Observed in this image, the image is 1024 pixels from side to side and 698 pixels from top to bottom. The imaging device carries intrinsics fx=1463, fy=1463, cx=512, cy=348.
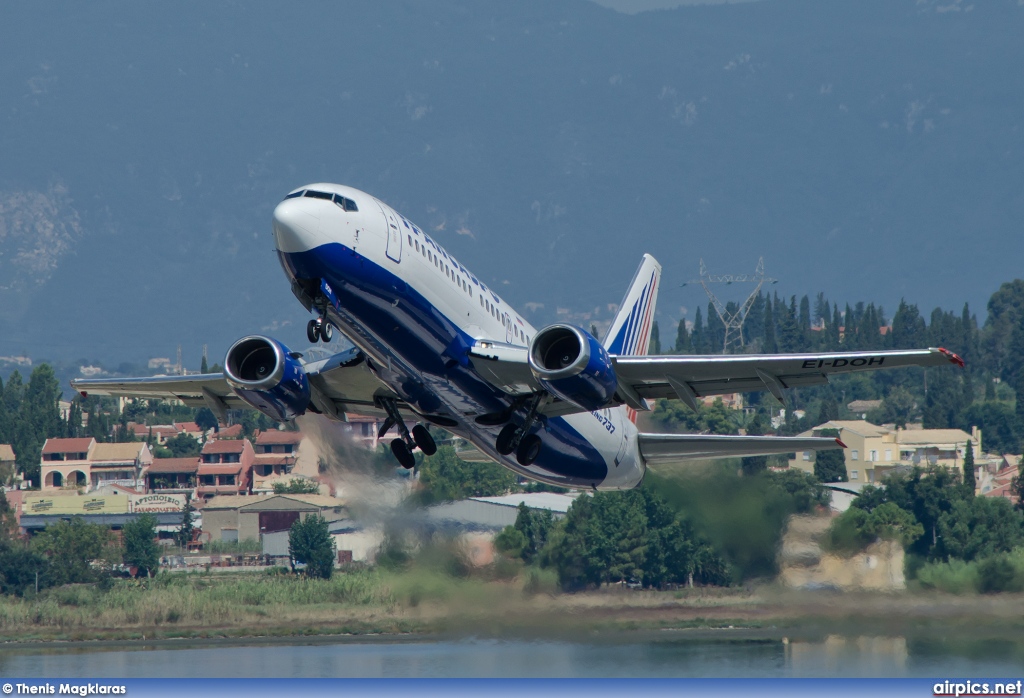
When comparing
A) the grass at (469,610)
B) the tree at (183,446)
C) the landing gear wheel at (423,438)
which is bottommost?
the grass at (469,610)

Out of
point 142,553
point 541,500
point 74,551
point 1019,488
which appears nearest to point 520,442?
point 541,500

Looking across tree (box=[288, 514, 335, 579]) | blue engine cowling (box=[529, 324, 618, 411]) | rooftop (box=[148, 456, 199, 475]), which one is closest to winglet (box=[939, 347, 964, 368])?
blue engine cowling (box=[529, 324, 618, 411])

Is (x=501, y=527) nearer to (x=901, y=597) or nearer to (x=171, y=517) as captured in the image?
(x=901, y=597)

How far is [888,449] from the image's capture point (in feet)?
415

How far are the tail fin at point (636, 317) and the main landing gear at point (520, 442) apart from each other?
8973mm

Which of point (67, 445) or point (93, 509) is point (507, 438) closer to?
point (93, 509)

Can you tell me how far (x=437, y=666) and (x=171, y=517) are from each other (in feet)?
214

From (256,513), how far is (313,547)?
23.0 m

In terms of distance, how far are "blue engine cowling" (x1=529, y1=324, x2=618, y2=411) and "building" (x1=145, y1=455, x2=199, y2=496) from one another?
107630mm

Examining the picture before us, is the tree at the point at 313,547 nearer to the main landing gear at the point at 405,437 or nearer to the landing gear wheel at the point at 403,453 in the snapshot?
the landing gear wheel at the point at 403,453

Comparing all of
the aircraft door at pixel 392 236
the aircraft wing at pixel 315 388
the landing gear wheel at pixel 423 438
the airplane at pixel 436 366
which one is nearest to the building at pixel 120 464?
the aircraft wing at pixel 315 388

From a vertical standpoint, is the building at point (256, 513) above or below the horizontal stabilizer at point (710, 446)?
below

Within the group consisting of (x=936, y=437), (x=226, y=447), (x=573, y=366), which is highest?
(x=936, y=437)

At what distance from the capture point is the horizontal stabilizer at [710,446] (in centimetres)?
3628
